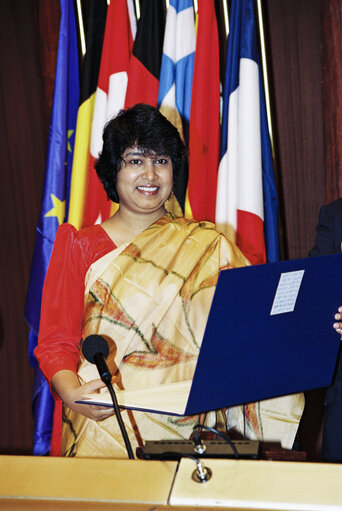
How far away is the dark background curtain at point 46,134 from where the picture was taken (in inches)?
104

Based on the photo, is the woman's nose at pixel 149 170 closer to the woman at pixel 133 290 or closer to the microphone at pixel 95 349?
the woman at pixel 133 290

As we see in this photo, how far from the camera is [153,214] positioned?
6.22 feet

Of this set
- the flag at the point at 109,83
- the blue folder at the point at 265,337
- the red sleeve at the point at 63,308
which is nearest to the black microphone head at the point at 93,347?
the blue folder at the point at 265,337

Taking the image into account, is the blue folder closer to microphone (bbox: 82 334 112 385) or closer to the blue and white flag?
microphone (bbox: 82 334 112 385)

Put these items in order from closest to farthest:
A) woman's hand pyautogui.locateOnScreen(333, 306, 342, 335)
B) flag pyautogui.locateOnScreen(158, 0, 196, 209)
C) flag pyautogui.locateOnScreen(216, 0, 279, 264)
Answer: woman's hand pyautogui.locateOnScreen(333, 306, 342, 335) < flag pyautogui.locateOnScreen(216, 0, 279, 264) < flag pyautogui.locateOnScreen(158, 0, 196, 209)

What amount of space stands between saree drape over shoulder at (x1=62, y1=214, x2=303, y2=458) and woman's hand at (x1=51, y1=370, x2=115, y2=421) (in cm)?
6

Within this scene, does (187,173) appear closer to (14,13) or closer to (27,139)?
(27,139)

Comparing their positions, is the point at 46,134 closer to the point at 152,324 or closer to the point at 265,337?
the point at 152,324

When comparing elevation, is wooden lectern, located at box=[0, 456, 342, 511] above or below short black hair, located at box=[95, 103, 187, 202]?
below

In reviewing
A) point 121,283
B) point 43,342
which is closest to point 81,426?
point 43,342

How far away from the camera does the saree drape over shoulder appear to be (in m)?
1.60

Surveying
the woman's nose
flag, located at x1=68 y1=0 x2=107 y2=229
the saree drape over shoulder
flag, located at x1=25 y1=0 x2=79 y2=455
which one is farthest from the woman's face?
flag, located at x1=25 y1=0 x2=79 y2=455

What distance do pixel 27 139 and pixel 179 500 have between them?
2404 mm

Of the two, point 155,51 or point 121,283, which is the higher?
point 155,51
